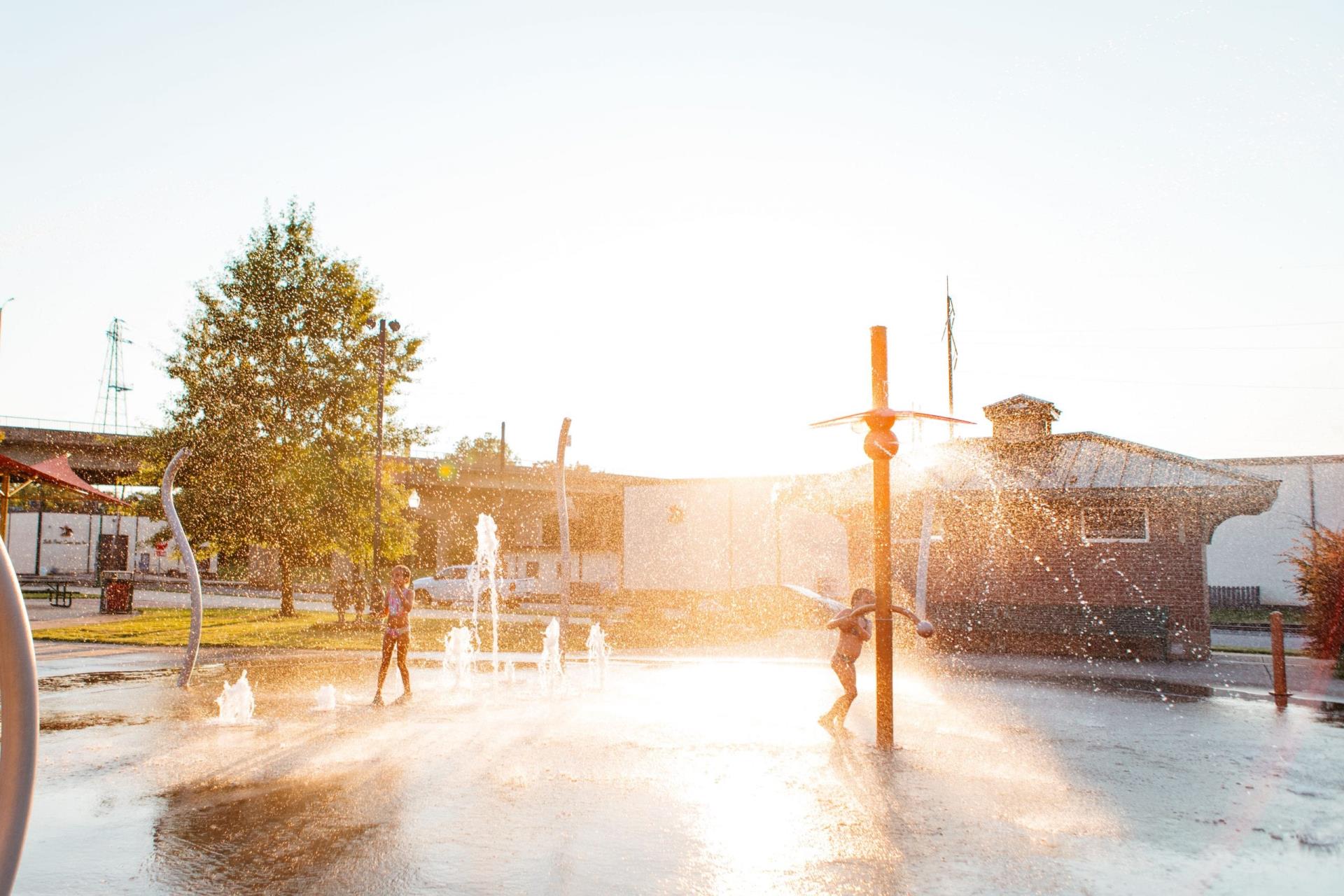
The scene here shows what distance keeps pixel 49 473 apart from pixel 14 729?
908 inches

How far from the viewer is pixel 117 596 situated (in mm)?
28641

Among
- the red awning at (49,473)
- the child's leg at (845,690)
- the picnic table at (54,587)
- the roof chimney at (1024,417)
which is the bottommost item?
the picnic table at (54,587)

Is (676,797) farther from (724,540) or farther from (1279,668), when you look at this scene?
(724,540)

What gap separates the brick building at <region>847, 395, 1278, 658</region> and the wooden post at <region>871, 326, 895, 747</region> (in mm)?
11614

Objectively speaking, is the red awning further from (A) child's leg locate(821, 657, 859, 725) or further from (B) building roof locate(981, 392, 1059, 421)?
(B) building roof locate(981, 392, 1059, 421)

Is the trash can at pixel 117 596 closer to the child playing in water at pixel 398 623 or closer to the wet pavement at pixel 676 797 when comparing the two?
the wet pavement at pixel 676 797

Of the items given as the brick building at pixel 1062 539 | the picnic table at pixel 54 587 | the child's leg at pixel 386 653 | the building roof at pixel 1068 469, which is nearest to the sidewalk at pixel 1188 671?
the brick building at pixel 1062 539

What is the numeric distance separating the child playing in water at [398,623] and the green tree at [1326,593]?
16940 mm

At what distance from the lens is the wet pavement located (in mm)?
5598

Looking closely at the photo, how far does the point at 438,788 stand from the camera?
24.9 feet

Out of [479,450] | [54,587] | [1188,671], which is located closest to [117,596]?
[54,587]

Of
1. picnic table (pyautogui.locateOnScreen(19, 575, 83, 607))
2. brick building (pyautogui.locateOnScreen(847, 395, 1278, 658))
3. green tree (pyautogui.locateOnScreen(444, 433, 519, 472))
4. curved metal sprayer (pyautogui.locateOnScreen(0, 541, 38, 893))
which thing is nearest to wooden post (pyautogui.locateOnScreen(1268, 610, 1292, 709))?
brick building (pyautogui.locateOnScreen(847, 395, 1278, 658))

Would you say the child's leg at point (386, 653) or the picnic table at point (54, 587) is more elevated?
the child's leg at point (386, 653)

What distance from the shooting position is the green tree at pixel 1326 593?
59.6 ft
